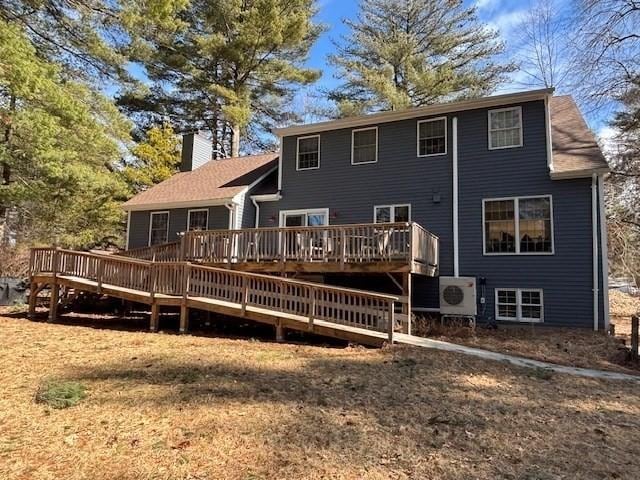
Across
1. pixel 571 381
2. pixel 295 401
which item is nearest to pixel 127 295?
pixel 295 401

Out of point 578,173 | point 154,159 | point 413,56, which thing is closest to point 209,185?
point 154,159

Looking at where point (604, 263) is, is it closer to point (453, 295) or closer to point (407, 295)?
point (453, 295)

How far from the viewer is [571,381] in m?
6.73

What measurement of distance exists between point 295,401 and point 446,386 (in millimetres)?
2182

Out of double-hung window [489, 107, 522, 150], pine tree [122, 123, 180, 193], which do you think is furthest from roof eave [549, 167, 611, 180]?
pine tree [122, 123, 180, 193]

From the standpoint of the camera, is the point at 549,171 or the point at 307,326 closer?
the point at 307,326

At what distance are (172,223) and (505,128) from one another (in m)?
11.9

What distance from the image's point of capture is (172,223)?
17031 mm

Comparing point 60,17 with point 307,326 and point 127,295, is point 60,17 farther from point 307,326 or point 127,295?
point 307,326

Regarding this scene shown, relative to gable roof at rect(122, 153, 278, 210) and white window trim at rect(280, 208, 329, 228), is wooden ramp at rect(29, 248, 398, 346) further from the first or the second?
gable roof at rect(122, 153, 278, 210)

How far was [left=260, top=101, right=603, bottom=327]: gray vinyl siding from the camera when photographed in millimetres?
11336

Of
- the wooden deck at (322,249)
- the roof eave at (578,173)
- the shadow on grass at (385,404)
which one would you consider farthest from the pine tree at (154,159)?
the roof eave at (578,173)

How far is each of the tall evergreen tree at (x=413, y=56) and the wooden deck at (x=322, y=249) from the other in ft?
39.8

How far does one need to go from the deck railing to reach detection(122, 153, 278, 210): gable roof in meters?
2.77
